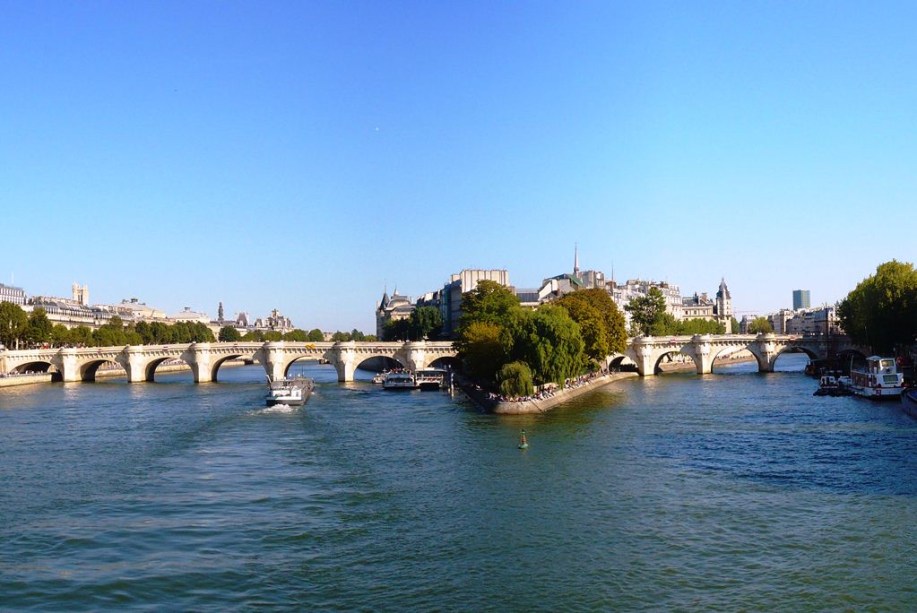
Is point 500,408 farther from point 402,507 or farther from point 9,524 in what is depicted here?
point 9,524

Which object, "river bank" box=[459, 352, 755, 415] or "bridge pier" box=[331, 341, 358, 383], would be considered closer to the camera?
"river bank" box=[459, 352, 755, 415]

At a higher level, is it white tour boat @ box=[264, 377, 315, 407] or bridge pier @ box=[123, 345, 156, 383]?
bridge pier @ box=[123, 345, 156, 383]

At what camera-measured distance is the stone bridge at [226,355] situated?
8494 cm


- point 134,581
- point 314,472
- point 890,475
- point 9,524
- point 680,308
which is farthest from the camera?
point 680,308

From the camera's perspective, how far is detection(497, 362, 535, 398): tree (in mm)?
53531

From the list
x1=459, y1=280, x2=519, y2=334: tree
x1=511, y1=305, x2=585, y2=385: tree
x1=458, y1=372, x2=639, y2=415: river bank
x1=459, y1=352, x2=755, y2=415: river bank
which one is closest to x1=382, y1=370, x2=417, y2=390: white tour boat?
x1=459, y1=352, x2=755, y2=415: river bank

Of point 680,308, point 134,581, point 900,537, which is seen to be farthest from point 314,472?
point 680,308

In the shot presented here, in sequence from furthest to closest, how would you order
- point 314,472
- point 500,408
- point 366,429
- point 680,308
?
1. point 680,308
2. point 500,408
3. point 366,429
4. point 314,472

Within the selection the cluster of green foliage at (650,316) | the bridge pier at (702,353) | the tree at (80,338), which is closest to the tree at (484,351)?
the bridge pier at (702,353)

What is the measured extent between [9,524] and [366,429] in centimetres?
2191

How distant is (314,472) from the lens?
32781mm

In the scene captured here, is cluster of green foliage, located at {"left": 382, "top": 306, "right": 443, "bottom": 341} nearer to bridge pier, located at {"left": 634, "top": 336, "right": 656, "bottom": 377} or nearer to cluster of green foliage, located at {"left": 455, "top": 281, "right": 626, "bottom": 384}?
bridge pier, located at {"left": 634, "top": 336, "right": 656, "bottom": 377}

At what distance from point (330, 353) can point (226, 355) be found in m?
10.9

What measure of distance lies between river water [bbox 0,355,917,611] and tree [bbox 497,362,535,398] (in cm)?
573
